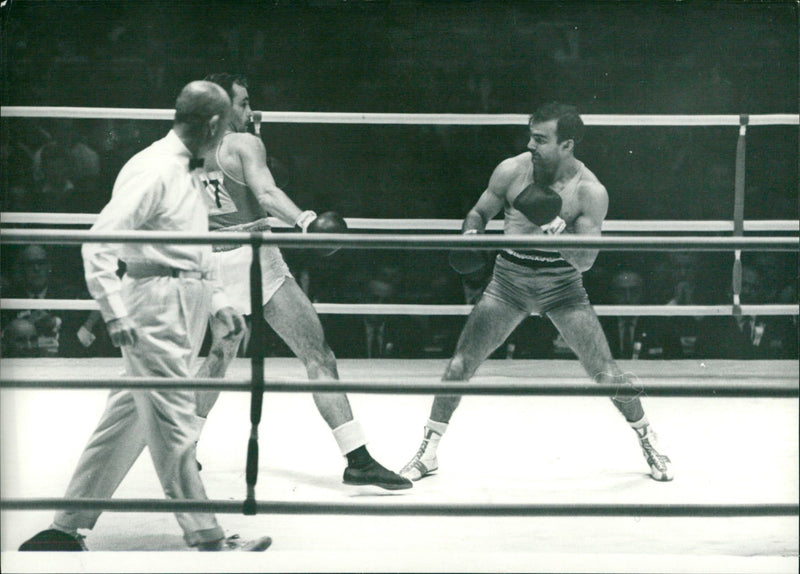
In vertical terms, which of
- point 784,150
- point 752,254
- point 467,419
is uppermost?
point 784,150

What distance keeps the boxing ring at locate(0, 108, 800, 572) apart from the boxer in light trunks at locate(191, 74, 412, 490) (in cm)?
9

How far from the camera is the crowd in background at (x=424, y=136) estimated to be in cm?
500

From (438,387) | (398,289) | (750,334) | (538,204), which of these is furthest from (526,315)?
(750,334)

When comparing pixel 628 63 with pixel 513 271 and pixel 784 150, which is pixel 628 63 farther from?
pixel 513 271

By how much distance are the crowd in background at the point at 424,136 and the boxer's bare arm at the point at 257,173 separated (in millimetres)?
1881

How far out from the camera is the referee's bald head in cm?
221

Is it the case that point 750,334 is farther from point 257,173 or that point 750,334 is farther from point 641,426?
point 257,173

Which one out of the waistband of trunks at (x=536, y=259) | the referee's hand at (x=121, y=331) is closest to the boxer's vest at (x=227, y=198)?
the waistband of trunks at (x=536, y=259)

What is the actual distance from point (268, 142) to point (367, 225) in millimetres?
910

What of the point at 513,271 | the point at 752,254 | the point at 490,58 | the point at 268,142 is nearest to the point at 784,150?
the point at 752,254

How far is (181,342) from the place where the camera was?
2197 millimetres

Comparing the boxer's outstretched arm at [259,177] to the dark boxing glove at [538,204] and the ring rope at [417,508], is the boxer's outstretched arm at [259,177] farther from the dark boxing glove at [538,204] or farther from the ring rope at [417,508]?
the ring rope at [417,508]

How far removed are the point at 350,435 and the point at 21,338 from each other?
2514 mm

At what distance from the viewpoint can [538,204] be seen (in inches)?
124
